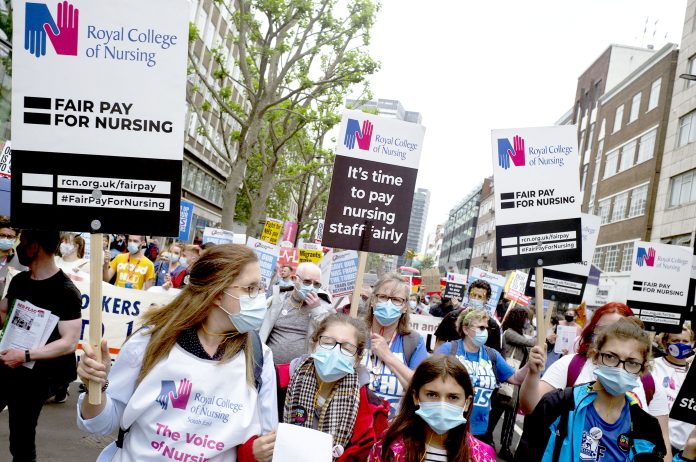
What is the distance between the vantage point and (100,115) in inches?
123

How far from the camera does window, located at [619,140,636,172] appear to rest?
39.7 m

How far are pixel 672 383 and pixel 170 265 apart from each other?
8.43 meters

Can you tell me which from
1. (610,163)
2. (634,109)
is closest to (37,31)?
(634,109)

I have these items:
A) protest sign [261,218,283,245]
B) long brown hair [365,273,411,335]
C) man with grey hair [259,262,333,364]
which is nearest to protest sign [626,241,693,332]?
man with grey hair [259,262,333,364]

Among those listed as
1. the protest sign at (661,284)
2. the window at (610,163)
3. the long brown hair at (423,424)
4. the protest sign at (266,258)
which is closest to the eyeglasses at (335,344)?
the long brown hair at (423,424)

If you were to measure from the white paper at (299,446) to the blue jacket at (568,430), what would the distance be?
146cm

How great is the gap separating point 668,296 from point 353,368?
23.1 ft

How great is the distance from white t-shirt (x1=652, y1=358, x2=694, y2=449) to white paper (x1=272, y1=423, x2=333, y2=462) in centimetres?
406

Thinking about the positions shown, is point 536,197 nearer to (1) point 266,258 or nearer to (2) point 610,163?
(1) point 266,258

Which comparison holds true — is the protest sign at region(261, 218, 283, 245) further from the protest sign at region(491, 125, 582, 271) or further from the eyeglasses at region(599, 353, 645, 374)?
the eyeglasses at region(599, 353, 645, 374)

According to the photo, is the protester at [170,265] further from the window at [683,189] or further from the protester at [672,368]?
the window at [683,189]

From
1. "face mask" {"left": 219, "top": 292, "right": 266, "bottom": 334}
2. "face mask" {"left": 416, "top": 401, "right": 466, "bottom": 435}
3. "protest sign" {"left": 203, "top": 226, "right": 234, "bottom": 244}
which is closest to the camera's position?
"face mask" {"left": 219, "top": 292, "right": 266, "bottom": 334}

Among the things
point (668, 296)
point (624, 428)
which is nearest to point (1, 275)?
point (624, 428)

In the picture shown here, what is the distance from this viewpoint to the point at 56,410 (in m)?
7.30
